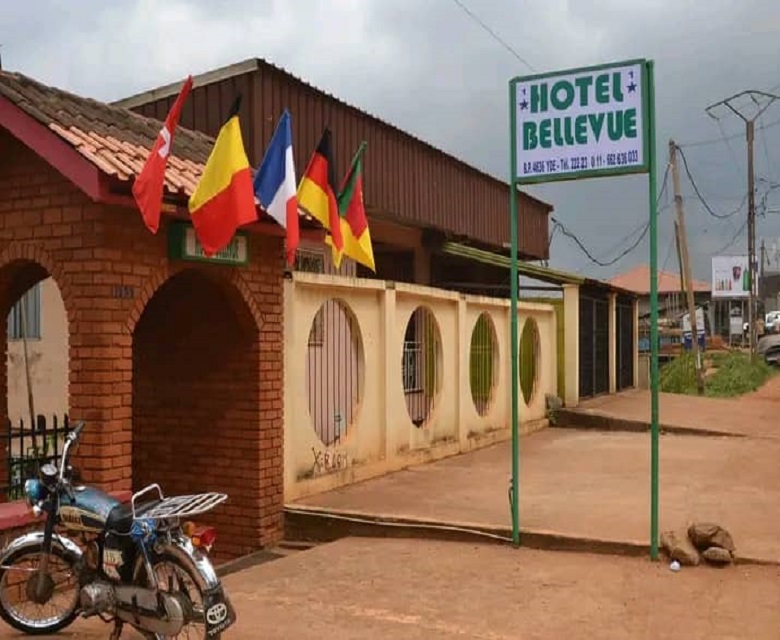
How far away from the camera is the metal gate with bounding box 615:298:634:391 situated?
22.0 meters

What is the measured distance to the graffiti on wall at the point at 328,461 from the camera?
8969mm

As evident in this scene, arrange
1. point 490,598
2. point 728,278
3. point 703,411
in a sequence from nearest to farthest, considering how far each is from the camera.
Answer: point 490,598 → point 703,411 → point 728,278

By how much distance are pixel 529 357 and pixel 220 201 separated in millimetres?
10628

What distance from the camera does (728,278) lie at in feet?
165

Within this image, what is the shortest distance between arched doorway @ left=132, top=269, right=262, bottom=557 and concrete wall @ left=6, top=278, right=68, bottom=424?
188 inches

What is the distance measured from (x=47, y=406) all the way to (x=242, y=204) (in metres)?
7.76

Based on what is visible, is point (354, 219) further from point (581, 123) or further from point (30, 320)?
point (30, 320)

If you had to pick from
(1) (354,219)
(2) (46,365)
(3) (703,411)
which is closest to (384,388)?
(1) (354,219)

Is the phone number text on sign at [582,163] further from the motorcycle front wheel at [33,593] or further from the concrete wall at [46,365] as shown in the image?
the concrete wall at [46,365]

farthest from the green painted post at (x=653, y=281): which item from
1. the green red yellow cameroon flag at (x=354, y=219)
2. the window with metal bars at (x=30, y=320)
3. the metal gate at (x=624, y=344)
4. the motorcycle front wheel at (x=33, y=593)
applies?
the metal gate at (x=624, y=344)

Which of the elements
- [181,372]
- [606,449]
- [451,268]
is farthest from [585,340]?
[181,372]

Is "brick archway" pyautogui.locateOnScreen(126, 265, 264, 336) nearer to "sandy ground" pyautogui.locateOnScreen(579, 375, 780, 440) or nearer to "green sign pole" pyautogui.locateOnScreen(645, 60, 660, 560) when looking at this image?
"green sign pole" pyautogui.locateOnScreen(645, 60, 660, 560)

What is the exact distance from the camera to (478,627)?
535 cm

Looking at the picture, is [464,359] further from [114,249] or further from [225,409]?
[114,249]
